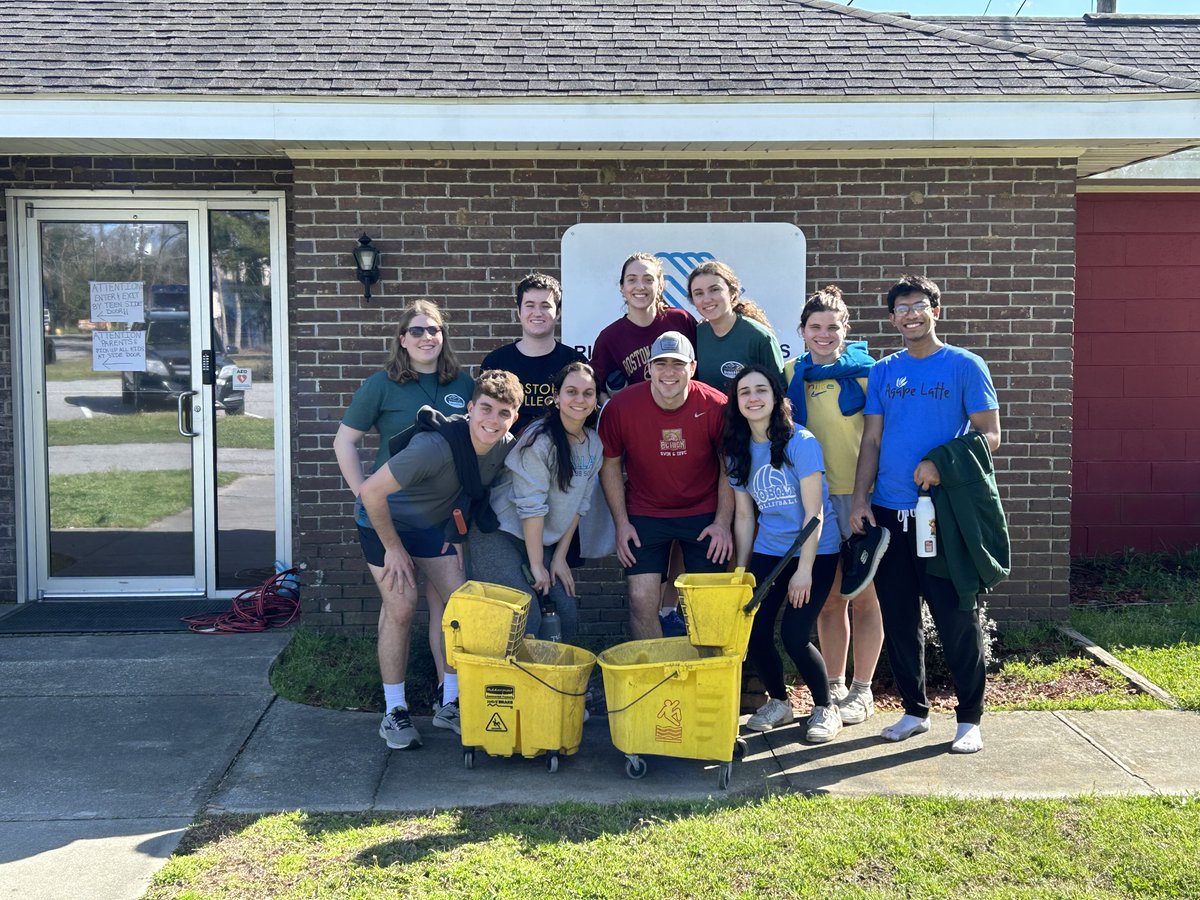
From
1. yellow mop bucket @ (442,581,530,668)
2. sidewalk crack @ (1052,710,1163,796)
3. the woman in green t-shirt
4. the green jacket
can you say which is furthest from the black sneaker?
yellow mop bucket @ (442,581,530,668)

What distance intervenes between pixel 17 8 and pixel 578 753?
18.8ft

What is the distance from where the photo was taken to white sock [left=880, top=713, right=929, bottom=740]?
4777 millimetres

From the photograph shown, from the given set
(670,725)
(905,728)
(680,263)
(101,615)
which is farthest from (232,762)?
(680,263)

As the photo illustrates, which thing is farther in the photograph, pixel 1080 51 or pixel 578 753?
pixel 1080 51

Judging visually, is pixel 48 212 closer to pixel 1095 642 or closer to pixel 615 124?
pixel 615 124

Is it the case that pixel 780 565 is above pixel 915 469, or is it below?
below

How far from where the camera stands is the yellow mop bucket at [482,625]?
4.27 meters

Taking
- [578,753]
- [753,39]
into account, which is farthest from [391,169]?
[578,753]

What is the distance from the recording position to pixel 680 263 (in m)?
6.29

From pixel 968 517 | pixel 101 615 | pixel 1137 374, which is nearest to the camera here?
pixel 968 517

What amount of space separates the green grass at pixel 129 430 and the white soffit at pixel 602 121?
186cm

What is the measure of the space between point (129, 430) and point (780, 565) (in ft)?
15.0

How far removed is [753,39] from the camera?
6.48 m

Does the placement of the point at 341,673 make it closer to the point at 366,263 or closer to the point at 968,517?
the point at 366,263
